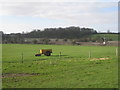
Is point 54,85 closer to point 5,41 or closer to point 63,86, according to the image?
point 63,86

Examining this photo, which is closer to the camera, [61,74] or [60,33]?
[61,74]

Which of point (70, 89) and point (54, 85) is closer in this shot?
point (70, 89)

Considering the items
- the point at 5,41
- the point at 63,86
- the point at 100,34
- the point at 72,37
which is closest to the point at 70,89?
the point at 63,86

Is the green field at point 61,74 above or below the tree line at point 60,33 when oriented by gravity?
below

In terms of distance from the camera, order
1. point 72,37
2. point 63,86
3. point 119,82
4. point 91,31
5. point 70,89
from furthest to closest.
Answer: point 91,31, point 72,37, point 119,82, point 63,86, point 70,89

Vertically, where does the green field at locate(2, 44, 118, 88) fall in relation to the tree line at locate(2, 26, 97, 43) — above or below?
below

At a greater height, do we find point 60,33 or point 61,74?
point 60,33

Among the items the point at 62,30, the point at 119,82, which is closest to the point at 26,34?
the point at 62,30

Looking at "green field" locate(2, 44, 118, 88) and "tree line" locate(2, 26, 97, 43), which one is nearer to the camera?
"green field" locate(2, 44, 118, 88)

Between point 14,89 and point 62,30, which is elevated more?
point 62,30

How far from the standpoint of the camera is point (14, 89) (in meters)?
9.69

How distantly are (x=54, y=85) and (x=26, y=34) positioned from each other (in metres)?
119

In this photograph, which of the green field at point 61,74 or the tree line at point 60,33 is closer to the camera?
the green field at point 61,74

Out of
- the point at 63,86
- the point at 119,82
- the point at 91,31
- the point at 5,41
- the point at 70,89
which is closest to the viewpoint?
the point at 70,89
